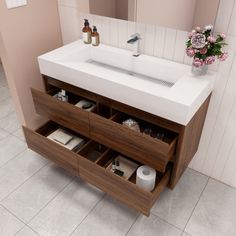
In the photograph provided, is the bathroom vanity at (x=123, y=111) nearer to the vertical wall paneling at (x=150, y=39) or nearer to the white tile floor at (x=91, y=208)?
the vertical wall paneling at (x=150, y=39)

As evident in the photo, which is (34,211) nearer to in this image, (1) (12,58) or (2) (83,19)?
(1) (12,58)

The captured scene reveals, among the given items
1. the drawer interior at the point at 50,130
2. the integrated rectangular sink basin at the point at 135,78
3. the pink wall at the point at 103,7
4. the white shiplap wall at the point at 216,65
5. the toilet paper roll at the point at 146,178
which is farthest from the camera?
the drawer interior at the point at 50,130

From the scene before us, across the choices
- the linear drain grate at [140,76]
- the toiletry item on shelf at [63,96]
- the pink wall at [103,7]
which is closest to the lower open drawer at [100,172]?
the toiletry item on shelf at [63,96]

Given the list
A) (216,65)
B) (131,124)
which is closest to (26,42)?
(131,124)

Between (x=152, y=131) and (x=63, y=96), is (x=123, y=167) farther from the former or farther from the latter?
(x=63, y=96)

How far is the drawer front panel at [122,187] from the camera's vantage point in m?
1.42

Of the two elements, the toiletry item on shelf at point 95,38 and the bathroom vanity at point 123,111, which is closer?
the bathroom vanity at point 123,111

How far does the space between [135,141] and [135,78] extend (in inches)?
14.7

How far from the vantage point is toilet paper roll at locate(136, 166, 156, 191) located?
1577 mm

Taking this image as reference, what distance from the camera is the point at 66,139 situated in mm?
1901

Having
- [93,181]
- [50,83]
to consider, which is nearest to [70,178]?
[93,181]

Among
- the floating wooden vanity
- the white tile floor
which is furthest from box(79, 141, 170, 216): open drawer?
the white tile floor

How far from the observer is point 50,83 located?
1.88 metres

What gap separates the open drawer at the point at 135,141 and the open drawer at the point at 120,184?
0.15 metres
